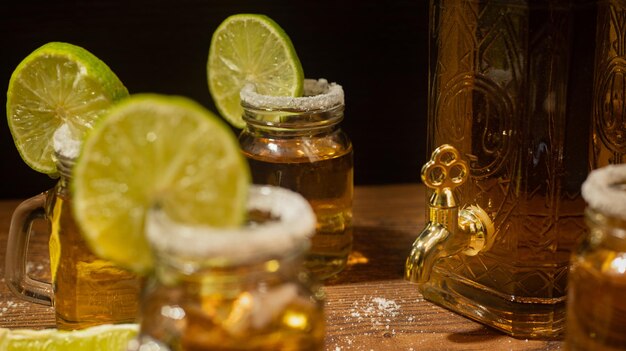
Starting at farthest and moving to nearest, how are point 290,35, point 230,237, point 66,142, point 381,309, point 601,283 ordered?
point 290,35
point 381,309
point 66,142
point 601,283
point 230,237

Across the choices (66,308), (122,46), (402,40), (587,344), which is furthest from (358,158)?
(587,344)

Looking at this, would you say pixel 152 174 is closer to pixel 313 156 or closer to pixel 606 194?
pixel 606 194

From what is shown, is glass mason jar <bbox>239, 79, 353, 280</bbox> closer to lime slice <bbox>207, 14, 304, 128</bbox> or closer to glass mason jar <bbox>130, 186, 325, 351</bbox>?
lime slice <bbox>207, 14, 304, 128</bbox>

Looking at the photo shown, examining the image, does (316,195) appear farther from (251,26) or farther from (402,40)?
(402,40)

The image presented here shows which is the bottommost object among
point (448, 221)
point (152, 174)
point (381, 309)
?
point (381, 309)

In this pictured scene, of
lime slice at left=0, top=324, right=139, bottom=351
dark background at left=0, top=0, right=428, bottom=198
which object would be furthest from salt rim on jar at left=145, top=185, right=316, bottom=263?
dark background at left=0, top=0, right=428, bottom=198

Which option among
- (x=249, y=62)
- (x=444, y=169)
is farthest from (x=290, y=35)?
(x=444, y=169)

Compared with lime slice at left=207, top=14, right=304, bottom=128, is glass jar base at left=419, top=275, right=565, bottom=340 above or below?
below
